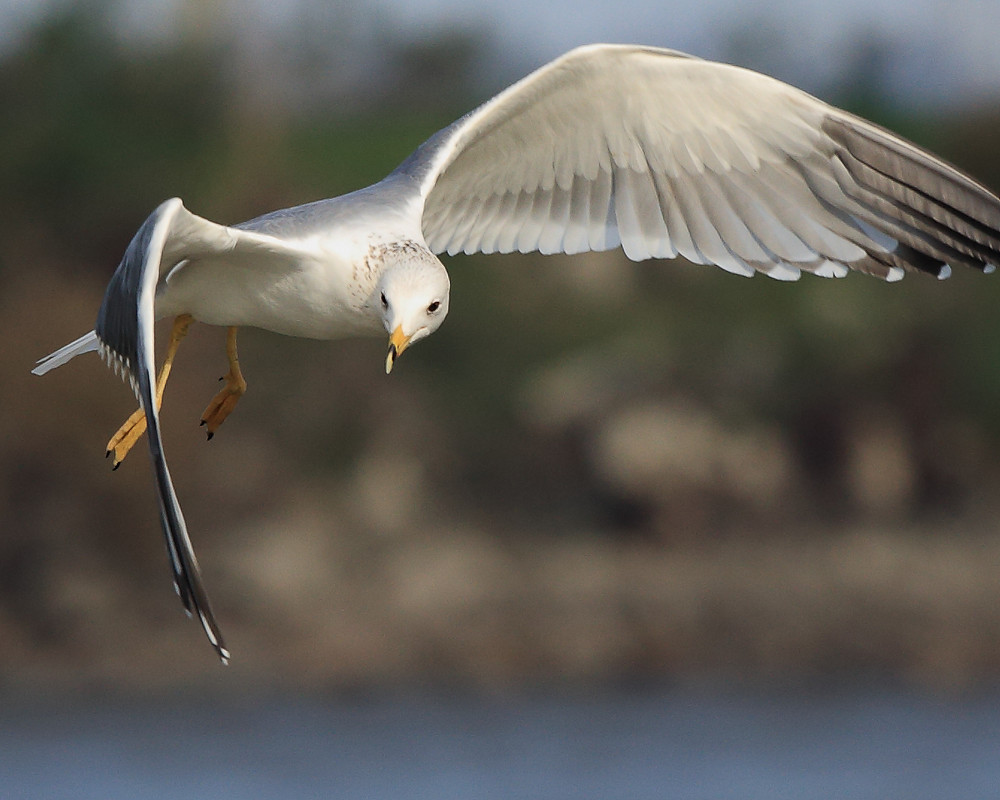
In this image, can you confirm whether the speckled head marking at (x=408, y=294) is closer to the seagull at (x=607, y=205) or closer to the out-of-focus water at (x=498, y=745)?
the seagull at (x=607, y=205)

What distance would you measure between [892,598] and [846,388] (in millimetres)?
2439

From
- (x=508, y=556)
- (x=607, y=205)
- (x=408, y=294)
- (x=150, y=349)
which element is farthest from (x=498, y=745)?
(x=150, y=349)

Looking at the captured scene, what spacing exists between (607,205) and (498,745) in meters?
12.2

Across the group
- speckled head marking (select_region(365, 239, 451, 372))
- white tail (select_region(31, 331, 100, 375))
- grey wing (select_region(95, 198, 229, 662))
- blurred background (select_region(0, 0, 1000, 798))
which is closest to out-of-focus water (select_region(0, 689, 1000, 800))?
blurred background (select_region(0, 0, 1000, 798))

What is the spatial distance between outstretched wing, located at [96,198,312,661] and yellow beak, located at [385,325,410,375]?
341 millimetres

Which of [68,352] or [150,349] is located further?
[68,352]

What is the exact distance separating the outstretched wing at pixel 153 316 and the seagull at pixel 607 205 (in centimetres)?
1

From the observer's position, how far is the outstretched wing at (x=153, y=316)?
3264mm

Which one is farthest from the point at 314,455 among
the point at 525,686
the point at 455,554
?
the point at 525,686

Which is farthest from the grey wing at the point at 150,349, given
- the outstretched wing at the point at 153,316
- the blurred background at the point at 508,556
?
the blurred background at the point at 508,556

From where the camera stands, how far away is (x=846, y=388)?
59.1 ft

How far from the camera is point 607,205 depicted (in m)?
4.65

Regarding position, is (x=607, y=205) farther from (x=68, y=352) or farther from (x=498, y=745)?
(x=498, y=745)

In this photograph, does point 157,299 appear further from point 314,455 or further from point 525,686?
point 314,455
